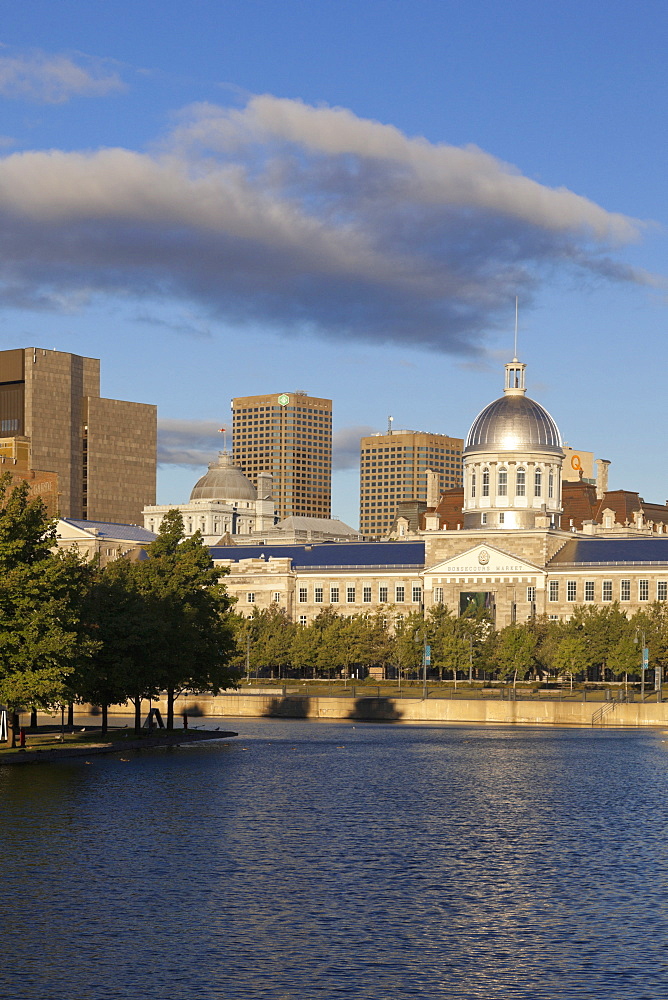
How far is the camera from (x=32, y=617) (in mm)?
85000

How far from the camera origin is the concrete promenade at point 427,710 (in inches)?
5408

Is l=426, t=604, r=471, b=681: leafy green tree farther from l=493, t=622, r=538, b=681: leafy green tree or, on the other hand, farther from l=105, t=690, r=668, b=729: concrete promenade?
l=105, t=690, r=668, b=729: concrete promenade

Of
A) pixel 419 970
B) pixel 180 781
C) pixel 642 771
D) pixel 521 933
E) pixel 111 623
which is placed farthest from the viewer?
pixel 111 623

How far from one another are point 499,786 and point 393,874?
2861 centimetres

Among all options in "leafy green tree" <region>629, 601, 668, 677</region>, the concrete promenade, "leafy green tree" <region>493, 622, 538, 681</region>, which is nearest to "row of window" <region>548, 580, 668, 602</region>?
"leafy green tree" <region>629, 601, 668, 677</region>

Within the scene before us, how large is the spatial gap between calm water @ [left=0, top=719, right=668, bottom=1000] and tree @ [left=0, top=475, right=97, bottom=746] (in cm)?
452

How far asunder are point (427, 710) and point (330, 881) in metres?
92.5

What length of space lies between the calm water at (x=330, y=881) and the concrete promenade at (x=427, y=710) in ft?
155

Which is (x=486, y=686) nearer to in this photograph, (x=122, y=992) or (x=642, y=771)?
(x=642, y=771)

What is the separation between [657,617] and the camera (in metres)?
180

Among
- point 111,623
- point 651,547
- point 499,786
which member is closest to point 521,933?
point 499,786

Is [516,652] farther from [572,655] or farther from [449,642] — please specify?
[449,642]

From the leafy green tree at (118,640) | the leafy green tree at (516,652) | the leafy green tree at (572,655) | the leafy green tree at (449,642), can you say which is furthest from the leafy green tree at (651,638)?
the leafy green tree at (118,640)

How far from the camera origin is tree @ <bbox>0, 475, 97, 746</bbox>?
275 ft
